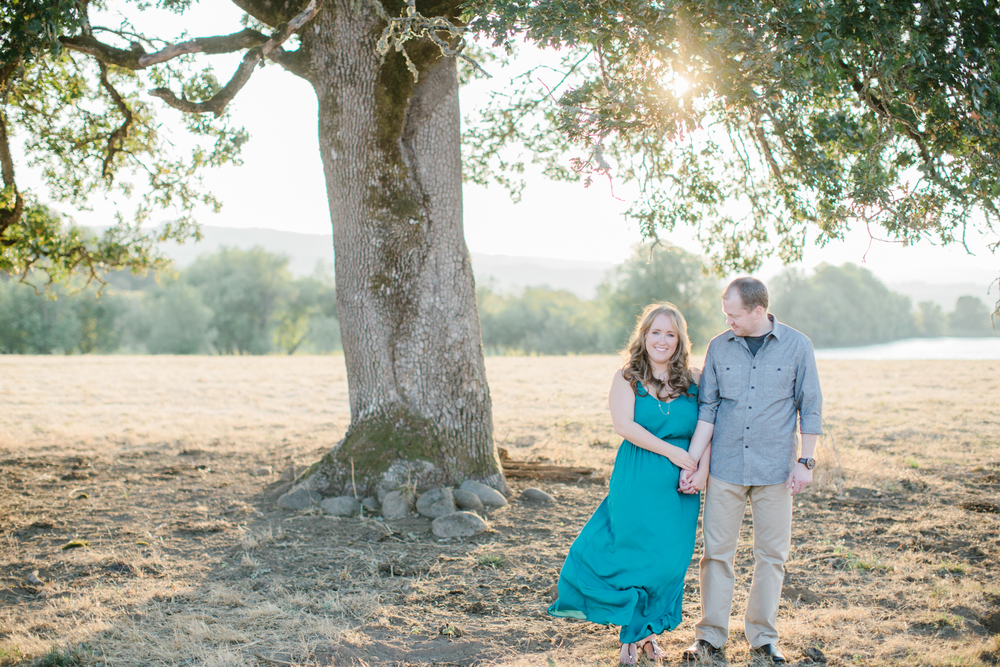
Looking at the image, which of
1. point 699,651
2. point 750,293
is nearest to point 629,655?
point 699,651

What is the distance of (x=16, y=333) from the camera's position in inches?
2019

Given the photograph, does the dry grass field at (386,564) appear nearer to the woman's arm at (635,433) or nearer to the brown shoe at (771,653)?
the brown shoe at (771,653)

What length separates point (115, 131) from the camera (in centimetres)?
1003

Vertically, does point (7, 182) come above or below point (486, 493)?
above

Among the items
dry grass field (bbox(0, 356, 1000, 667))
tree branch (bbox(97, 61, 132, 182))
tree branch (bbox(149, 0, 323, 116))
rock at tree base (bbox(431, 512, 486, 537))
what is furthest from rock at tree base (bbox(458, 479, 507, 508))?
tree branch (bbox(97, 61, 132, 182))

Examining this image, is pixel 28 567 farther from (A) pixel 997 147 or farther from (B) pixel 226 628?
(A) pixel 997 147

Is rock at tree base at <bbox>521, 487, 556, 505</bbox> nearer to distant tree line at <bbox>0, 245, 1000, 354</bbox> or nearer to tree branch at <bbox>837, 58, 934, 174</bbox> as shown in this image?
tree branch at <bbox>837, 58, 934, 174</bbox>

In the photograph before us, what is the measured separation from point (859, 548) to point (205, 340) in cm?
5465

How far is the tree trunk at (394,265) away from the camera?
685 cm

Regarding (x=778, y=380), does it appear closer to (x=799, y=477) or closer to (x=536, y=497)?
(x=799, y=477)

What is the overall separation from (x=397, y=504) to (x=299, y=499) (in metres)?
1.11

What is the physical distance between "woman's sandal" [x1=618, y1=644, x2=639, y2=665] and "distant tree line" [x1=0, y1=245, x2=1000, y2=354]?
46729 millimetres

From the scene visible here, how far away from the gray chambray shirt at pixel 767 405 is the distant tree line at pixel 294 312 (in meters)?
46.4

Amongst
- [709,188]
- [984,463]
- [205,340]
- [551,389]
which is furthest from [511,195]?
[205,340]
